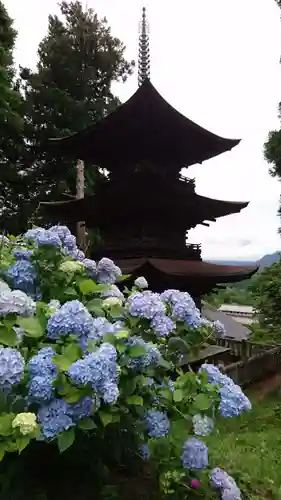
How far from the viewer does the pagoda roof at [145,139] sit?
864 cm

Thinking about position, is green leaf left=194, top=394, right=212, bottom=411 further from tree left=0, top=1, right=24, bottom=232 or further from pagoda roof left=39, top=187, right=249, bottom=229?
tree left=0, top=1, right=24, bottom=232

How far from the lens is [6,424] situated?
1.26 meters

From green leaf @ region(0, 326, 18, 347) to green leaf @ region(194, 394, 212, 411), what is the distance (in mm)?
774

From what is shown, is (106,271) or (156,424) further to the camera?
(106,271)

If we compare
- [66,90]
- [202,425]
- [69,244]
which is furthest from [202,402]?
[66,90]

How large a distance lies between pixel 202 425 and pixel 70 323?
71cm

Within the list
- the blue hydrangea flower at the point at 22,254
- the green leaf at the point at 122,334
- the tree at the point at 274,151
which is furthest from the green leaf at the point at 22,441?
the tree at the point at 274,151

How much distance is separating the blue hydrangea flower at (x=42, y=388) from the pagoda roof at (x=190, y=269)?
6178 mm

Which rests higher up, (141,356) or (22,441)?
(141,356)

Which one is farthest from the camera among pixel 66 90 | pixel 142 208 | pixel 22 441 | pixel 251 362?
pixel 66 90

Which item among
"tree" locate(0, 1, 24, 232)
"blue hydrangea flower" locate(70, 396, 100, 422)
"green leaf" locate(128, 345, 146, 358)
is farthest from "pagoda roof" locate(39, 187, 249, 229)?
"blue hydrangea flower" locate(70, 396, 100, 422)

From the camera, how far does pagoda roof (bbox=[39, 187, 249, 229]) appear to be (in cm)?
896

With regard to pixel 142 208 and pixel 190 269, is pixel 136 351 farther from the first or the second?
pixel 142 208

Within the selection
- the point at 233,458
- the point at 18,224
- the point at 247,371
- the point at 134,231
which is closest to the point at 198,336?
the point at 233,458
